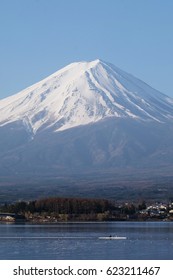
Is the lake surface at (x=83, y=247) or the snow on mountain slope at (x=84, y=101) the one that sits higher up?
the snow on mountain slope at (x=84, y=101)

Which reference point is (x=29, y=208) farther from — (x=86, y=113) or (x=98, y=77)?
(x=98, y=77)

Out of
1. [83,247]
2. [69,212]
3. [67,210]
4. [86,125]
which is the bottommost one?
[83,247]

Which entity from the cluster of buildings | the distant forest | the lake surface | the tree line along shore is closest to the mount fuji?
the cluster of buildings

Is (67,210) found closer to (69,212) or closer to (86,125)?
(69,212)

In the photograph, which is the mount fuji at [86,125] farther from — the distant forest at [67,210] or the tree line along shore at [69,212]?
the distant forest at [67,210]

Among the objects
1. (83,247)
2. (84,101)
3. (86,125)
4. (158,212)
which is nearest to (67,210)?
(158,212)

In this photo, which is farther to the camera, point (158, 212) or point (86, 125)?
point (86, 125)

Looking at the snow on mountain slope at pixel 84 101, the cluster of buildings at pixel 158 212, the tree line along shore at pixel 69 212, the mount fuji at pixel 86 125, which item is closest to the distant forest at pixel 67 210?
the tree line along shore at pixel 69 212
